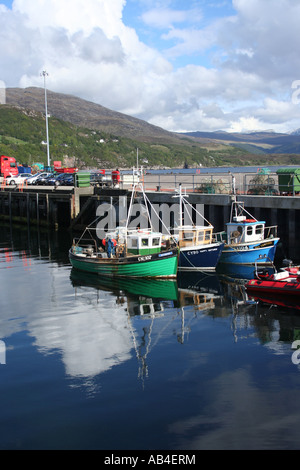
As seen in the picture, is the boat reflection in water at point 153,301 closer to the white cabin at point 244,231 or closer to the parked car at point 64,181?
the white cabin at point 244,231

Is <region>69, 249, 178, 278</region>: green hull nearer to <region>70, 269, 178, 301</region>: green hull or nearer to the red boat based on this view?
<region>70, 269, 178, 301</region>: green hull

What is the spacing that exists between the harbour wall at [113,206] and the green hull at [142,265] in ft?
15.5

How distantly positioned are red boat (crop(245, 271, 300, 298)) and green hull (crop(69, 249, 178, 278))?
19.0 ft

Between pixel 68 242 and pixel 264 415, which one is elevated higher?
pixel 68 242

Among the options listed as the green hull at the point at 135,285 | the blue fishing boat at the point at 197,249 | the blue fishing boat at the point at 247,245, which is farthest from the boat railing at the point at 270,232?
the green hull at the point at 135,285

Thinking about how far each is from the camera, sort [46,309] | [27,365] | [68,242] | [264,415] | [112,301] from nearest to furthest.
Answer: [264,415], [27,365], [46,309], [112,301], [68,242]

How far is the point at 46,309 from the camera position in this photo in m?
23.1

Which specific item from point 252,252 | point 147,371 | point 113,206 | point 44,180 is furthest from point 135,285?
point 44,180

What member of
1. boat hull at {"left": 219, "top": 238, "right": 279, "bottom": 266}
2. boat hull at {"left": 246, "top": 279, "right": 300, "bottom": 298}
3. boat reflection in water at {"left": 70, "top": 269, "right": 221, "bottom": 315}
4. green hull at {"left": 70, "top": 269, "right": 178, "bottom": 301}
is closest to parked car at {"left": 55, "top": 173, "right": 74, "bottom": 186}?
boat reflection in water at {"left": 70, "top": 269, "right": 221, "bottom": 315}

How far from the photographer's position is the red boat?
73.7ft
